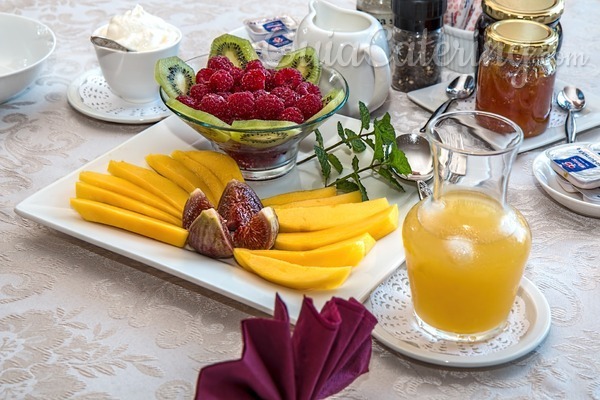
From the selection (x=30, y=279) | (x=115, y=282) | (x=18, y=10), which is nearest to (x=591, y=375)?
(x=115, y=282)

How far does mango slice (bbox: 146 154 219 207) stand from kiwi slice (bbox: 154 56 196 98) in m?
0.10

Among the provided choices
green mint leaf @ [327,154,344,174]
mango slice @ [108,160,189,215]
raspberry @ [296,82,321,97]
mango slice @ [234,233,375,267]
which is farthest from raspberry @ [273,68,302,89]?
mango slice @ [234,233,375,267]

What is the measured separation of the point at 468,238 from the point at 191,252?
35 cm

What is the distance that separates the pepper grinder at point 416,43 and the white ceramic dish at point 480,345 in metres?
0.61

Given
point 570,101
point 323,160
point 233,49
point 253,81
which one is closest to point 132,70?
point 233,49

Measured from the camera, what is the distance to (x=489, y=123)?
0.86m

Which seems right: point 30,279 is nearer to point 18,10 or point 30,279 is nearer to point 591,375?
point 591,375

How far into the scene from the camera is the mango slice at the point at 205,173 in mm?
1096

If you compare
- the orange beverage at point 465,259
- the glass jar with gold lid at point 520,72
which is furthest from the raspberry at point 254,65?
the orange beverage at point 465,259

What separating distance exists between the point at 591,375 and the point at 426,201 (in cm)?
24

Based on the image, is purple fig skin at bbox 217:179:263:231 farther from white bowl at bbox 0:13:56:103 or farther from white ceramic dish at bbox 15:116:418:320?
white bowl at bbox 0:13:56:103

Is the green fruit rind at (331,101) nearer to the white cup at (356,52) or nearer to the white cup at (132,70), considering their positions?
the white cup at (356,52)

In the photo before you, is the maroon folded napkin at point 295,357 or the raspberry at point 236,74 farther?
the raspberry at point 236,74

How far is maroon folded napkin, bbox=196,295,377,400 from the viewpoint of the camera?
664mm
